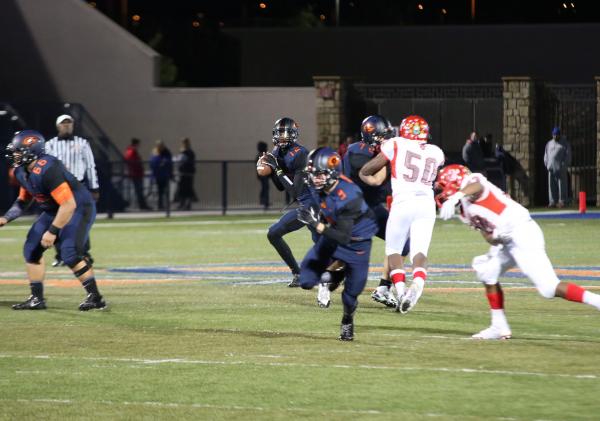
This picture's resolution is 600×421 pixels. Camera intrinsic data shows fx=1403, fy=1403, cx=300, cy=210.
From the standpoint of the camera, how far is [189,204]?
112 feet

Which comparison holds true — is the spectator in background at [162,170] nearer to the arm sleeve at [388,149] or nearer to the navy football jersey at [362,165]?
the navy football jersey at [362,165]

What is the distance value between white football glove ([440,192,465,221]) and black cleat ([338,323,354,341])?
1.50 m

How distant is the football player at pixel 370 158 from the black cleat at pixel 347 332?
2.38 m

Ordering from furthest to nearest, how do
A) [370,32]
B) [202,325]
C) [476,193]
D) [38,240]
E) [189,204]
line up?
[370,32], [189,204], [38,240], [202,325], [476,193]

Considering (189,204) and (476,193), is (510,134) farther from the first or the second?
(476,193)

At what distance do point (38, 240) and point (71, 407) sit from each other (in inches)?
206

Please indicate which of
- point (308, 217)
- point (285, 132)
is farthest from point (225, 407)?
point (285, 132)

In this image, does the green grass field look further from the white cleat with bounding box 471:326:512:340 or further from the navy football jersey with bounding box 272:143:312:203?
the navy football jersey with bounding box 272:143:312:203

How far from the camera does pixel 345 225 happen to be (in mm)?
11617

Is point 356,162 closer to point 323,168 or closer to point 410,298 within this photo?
point 410,298

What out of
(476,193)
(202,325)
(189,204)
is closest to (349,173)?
(202,325)

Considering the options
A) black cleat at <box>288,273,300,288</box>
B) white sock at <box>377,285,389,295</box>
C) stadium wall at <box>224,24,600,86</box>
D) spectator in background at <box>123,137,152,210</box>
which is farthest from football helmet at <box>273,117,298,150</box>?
stadium wall at <box>224,24,600,86</box>

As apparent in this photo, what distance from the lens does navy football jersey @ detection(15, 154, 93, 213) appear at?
552 inches

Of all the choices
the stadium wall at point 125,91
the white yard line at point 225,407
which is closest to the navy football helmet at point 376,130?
the white yard line at point 225,407
